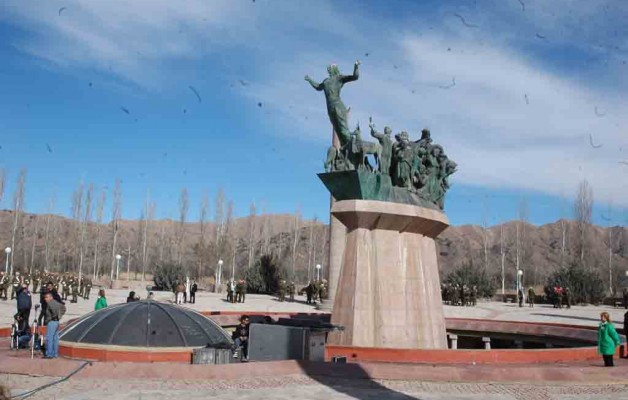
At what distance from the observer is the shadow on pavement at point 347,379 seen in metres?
8.27

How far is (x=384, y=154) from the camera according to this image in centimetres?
1537

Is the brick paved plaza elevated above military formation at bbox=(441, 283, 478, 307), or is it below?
below

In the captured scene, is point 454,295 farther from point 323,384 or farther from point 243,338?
point 323,384

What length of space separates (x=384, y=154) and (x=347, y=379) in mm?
7581

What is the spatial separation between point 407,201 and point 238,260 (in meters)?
83.7

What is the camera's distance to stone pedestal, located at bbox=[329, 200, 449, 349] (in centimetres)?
1392

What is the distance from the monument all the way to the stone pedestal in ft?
0.07

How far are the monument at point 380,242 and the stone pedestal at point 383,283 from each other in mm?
23

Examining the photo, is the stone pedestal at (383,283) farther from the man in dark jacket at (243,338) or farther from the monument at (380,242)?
the man in dark jacket at (243,338)

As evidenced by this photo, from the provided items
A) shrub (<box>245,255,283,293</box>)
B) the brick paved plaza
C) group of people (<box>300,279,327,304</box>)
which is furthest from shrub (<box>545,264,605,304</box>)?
the brick paved plaza

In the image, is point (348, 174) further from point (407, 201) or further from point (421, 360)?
point (421, 360)

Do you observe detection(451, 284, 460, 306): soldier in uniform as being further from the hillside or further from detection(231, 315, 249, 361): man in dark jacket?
the hillside

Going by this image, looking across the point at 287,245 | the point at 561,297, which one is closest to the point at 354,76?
the point at 561,297

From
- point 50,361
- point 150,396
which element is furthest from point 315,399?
point 50,361
